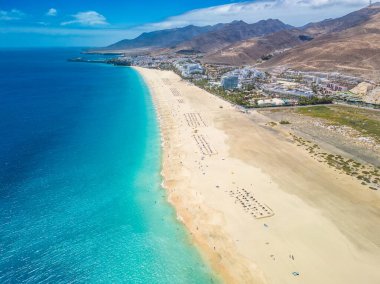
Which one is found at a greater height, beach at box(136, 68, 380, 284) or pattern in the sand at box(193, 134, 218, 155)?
beach at box(136, 68, 380, 284)

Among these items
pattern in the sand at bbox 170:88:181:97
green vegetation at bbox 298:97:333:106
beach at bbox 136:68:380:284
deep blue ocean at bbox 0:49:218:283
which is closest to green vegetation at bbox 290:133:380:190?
beach at bbox 136:68:380:284

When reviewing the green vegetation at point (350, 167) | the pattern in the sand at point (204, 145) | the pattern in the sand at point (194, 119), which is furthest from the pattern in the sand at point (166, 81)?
the green vegetation at point (350, 167)

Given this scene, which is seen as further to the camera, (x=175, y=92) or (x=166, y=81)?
(x=166, y=81)

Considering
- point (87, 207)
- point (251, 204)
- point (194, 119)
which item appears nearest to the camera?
point (251, 204)

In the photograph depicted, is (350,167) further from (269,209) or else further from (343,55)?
(343,55)

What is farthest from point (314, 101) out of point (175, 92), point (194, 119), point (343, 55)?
point (343, 55)

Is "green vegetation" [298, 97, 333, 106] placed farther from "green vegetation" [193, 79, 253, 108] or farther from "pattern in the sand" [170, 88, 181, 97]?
"pattern in the sand" [170, 88, 181, 97]
